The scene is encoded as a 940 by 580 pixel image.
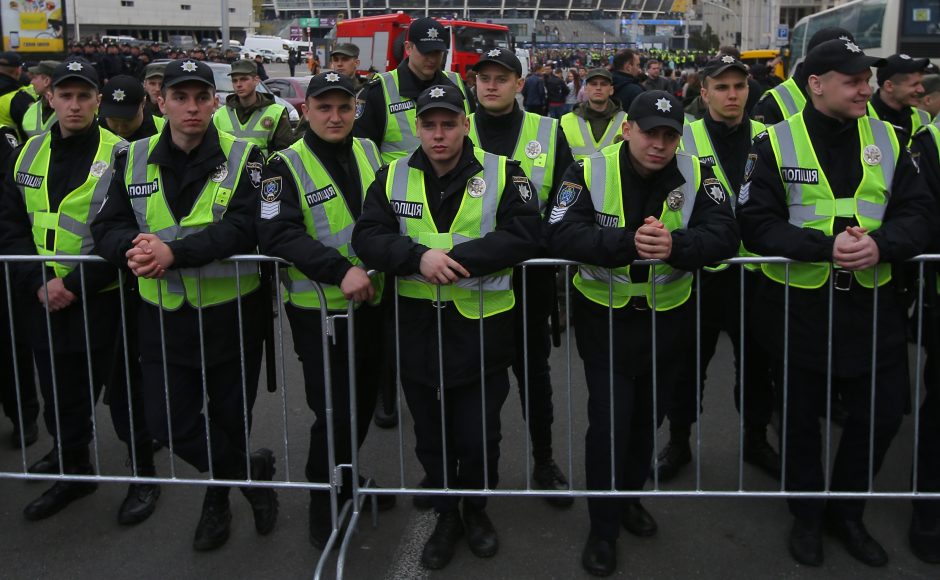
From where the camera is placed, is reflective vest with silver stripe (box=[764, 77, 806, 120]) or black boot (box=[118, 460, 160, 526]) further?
reflective vest with silver stripe (box=[764, 77, 806, 120])

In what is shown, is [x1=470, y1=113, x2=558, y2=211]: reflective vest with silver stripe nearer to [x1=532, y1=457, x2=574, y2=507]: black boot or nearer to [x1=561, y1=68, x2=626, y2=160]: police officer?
[x1=532, y1=457, x2=574, y2=507]: black boot

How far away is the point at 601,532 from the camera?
12.7 ft

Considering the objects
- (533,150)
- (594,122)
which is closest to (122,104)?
(533,150)

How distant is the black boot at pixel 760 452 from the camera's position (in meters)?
4.77

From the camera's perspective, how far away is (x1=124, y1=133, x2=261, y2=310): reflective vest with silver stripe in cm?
397

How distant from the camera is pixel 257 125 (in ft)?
25.9

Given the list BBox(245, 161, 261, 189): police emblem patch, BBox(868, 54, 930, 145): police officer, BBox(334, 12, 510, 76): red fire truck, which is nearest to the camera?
BBox(245, 161, 261, 189): police emblem patch

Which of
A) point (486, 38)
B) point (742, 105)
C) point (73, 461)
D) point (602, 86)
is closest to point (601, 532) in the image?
point (742, 105)

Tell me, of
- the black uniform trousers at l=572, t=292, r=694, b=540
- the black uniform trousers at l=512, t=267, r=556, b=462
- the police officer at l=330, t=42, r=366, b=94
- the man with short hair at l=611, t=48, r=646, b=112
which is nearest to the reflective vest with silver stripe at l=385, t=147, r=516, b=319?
the black uniform trousers at l=572, t=292, r=694, b=540

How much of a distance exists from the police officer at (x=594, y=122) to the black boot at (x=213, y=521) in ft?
13.2

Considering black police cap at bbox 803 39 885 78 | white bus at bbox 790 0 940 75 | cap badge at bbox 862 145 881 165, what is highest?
white bus at bbox 790 0 940 75

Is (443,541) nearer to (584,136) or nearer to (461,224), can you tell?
(461,224)

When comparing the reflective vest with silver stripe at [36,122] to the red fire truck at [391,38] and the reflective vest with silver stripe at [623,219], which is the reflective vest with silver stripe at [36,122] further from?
the red fire truck at [391,38]

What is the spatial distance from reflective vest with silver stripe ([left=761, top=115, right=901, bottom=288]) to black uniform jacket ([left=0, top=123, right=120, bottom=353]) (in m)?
3.10
